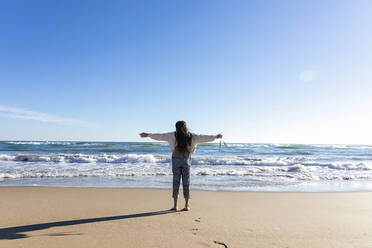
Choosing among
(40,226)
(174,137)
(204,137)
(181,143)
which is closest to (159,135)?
(174,137)

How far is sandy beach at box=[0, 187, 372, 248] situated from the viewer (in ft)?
9.92

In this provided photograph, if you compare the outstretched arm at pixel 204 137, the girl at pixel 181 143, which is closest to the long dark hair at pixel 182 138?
the girl at pixel 181 143

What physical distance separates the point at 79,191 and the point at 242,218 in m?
4.22

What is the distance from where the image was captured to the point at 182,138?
13.9 feet

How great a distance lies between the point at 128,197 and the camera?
5547mm

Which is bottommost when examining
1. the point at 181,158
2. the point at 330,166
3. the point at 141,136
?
the point at 330,166

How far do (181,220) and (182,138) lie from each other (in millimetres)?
1349

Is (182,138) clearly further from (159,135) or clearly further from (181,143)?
(159,135)

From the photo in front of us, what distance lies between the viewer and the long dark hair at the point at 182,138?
4.20 m

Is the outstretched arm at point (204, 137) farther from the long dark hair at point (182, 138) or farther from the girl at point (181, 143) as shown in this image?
the long dark hair at point (182, 138)

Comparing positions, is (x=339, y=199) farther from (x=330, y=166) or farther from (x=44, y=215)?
(x=330, y=166)

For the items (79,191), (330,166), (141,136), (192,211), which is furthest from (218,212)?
(330,166)

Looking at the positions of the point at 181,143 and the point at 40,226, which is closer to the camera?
the point at 40,226

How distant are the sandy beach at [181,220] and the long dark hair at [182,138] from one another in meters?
1.15
